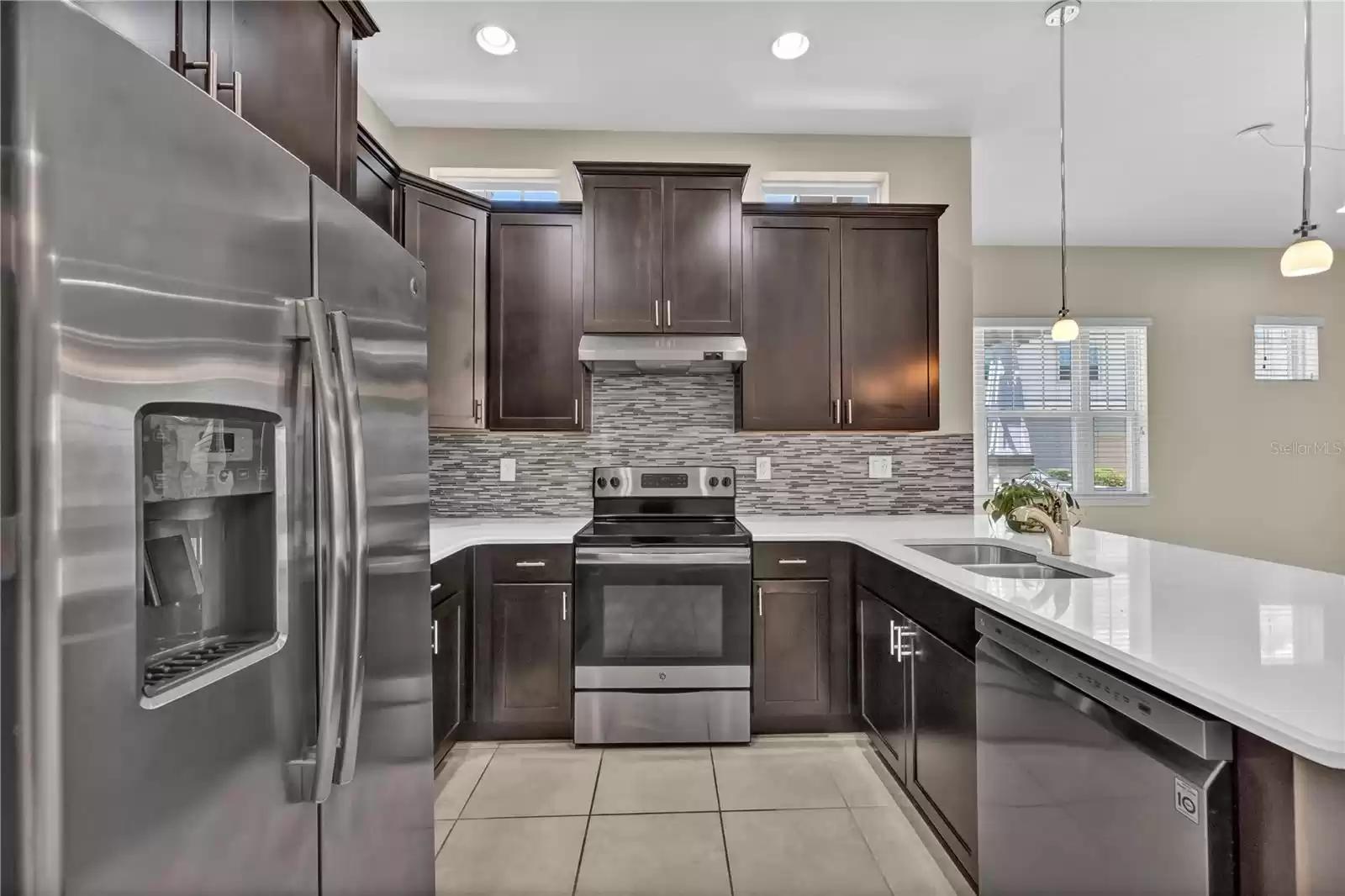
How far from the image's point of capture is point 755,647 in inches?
102

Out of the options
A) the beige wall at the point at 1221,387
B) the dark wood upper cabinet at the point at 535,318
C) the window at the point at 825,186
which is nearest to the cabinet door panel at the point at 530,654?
the dark wood upper cabinet at the point at 535,318

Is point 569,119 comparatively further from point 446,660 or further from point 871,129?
point 446,660

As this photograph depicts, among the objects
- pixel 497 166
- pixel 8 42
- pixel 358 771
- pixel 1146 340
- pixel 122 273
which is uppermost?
pixel 497 166

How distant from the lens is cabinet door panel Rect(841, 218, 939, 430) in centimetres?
293

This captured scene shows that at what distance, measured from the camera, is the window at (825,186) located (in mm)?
3184

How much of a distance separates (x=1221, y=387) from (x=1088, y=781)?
211 inches

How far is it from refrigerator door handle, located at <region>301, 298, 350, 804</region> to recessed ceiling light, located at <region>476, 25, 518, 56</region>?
2.10 meters

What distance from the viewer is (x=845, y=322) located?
293cm

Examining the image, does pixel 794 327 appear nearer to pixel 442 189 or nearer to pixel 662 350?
pixel 662 350

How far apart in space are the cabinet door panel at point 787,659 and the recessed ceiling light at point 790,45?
6.98 feet

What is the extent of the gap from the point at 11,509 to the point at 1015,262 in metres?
5.72

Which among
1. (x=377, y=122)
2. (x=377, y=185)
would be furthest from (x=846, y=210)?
(x=377, y=122)

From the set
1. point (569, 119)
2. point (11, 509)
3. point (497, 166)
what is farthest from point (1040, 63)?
point (11, 509)

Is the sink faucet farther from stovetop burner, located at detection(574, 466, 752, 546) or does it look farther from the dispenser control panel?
the dispenser control panel
